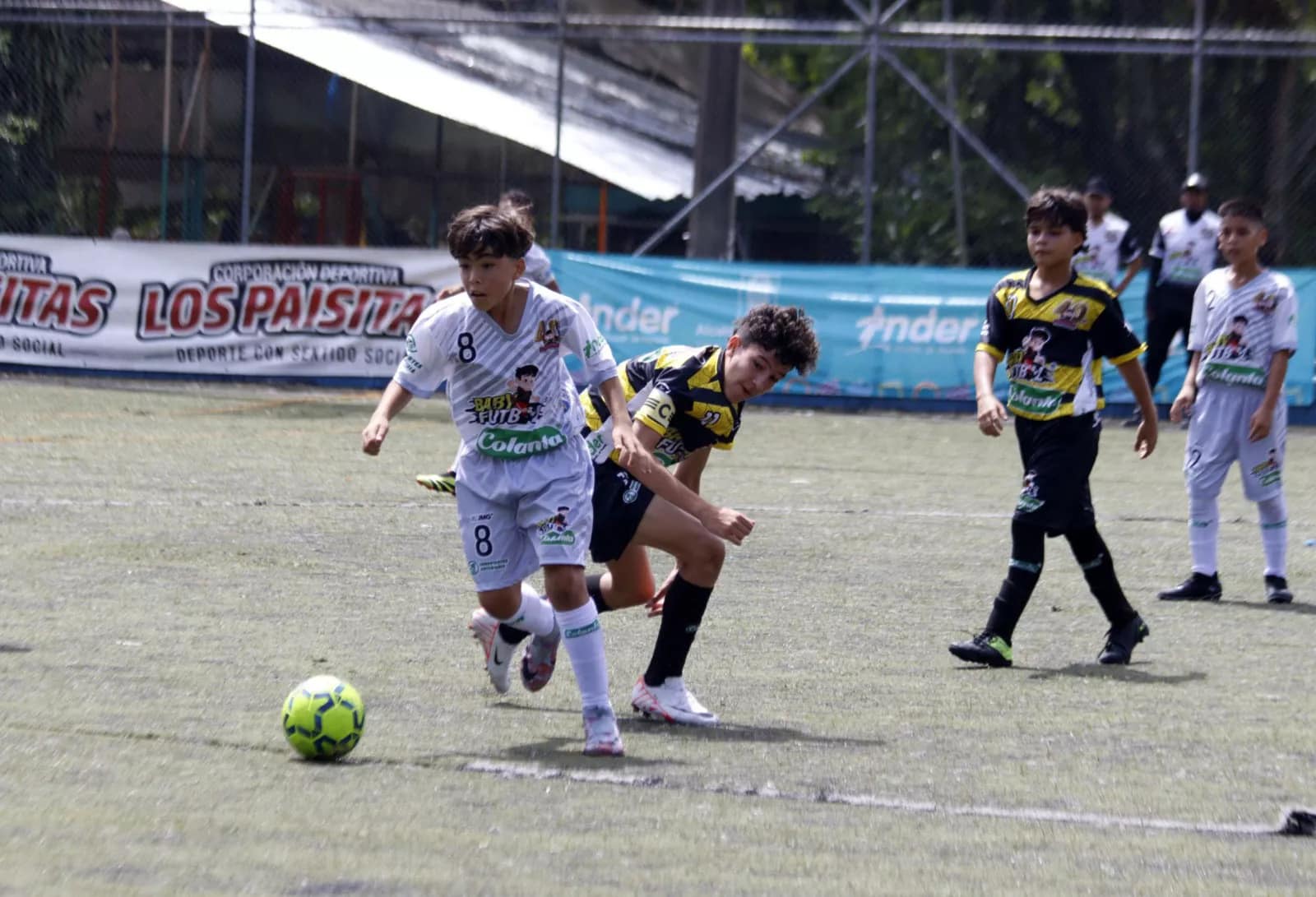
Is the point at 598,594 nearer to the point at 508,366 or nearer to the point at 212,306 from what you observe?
the point at 508,366

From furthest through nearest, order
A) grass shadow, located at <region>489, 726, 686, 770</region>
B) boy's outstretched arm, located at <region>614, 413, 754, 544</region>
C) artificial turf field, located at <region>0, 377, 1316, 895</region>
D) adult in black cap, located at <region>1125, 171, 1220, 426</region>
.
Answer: adult in black cap, located at <region>1125, 171, 1220, 426</region>, boy's outstretched arm, located at <region>614, 413, 754, 544</region>, grass shadow, located at <region>489, 726, 686, 770</region>, artificial turf field, located at <region>0, 377, 1316, 895</region>

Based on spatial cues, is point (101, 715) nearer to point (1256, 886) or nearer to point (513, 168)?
point (1256, 886)

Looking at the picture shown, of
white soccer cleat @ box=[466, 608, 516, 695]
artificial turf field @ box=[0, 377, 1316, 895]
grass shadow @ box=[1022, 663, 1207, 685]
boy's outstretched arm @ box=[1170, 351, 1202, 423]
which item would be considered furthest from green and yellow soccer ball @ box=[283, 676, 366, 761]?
boy's outstretched arm @ box=[1170, 351, 1202, 423]

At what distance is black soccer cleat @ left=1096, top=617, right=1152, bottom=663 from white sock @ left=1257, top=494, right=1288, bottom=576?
74.6 inches

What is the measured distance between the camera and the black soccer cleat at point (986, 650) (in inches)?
285

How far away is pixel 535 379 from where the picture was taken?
19.2 ft

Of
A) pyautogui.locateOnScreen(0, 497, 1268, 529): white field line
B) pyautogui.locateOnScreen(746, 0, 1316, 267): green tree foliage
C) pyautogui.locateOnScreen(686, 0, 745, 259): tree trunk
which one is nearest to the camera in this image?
pyautogui.locateOnScreen(0, 497, 1268, 529): white field line

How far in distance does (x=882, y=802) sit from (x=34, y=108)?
19499 millimetres

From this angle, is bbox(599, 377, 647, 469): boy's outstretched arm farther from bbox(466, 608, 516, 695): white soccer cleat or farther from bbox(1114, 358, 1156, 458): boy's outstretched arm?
bbox(1114, 358, 1156, 458): boy's outstretched arm

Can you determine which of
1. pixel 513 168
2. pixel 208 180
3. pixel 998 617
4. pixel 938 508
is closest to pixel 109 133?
pixel 208 180

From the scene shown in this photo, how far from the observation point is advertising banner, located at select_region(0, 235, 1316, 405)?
19094 mm

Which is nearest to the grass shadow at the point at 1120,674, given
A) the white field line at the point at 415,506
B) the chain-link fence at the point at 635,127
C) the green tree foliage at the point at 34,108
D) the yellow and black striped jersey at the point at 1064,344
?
the yellow and black striped jersey at the point at 1064,344

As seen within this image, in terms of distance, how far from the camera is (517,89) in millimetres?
23641

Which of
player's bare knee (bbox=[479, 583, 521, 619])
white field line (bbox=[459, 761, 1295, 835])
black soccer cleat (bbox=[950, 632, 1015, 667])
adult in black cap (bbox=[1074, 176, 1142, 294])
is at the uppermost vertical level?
adult in black cap (bbox=[1074, 176, 1142, 294])
